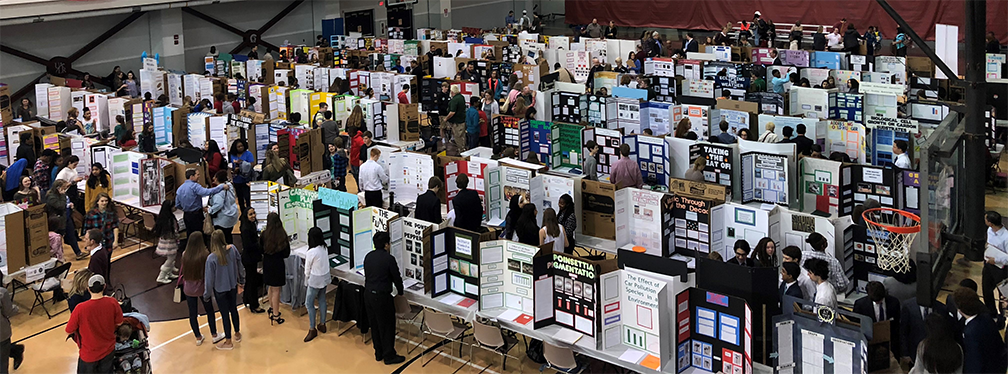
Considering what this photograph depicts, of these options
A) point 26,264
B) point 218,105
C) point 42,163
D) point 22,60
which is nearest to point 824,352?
Answer: point 26,264

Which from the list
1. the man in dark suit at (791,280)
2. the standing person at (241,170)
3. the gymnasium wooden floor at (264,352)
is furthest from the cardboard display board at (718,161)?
the standing person at (241,170)

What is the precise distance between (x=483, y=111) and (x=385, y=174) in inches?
183

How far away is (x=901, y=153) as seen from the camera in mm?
11438

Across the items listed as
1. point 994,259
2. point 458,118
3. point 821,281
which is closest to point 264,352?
point 821,281

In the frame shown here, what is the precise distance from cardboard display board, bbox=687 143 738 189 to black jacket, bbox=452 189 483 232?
309 cm

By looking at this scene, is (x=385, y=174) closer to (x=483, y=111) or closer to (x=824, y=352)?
(x=483, y=111)

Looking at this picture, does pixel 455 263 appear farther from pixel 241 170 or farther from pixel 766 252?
pixel 241 170

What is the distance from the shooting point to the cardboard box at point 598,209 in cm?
1066

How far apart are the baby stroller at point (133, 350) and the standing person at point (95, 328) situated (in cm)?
12

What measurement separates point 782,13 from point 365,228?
2876 centimetres

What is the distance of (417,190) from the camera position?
40.6 feet

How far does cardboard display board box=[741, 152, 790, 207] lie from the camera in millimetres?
10875

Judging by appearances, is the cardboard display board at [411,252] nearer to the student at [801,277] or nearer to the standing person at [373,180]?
the standing person at [373,180]

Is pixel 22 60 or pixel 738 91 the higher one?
pixel 22 60
